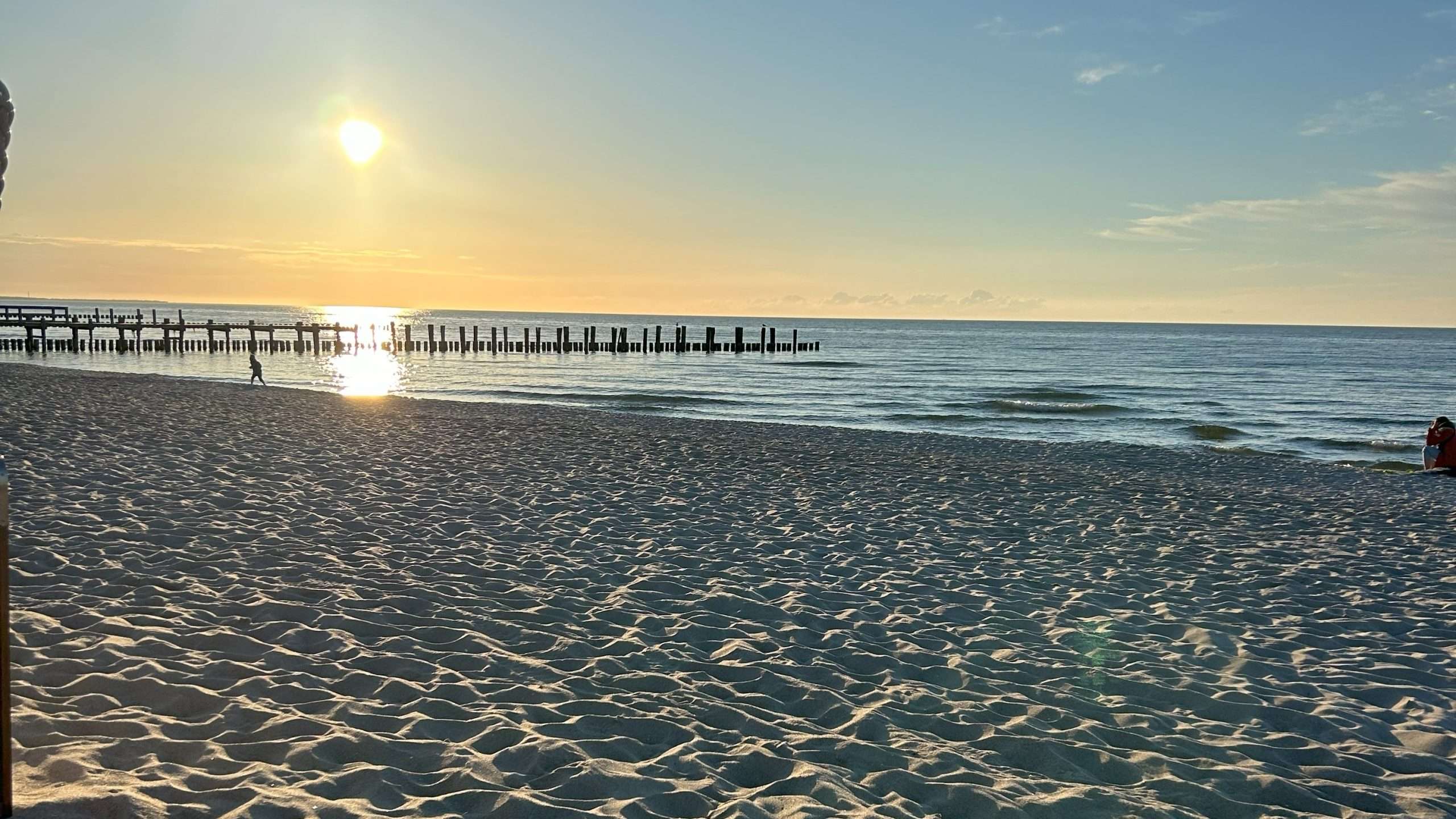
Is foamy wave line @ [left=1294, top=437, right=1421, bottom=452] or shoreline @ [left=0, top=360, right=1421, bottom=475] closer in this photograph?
shoreline @ [left=0, top=360, right=1421, bottom=475]

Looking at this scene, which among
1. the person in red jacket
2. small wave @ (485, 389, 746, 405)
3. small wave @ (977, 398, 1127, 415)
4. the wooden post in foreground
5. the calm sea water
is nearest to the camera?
the wooden post in foreground

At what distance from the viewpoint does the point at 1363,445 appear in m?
22.5

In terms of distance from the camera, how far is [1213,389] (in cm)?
4088

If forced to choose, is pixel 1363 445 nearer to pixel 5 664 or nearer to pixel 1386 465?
pixel 1386 465

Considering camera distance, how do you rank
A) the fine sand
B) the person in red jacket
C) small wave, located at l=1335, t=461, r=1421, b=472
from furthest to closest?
small wave, located at l=1335, t=461, r=1421, b=472, the person in red jacket, the fine sand

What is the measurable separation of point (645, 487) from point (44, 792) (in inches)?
318

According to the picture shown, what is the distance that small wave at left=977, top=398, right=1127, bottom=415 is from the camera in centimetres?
3000

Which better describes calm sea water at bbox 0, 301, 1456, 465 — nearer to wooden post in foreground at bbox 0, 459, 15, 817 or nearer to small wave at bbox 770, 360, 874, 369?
small wave at bbox 770, 360, 874, 369

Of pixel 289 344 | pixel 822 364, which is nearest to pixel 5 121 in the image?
pixel 822 364

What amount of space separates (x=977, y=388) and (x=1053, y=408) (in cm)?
862

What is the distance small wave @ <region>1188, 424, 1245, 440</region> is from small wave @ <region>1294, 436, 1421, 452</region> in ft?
Answer: 4.86

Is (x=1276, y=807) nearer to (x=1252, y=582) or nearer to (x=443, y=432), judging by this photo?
(x=1252, y=582)

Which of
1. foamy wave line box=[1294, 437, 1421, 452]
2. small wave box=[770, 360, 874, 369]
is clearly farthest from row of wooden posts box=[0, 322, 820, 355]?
foamy wave line box=[1294, 437, 1421, 452]

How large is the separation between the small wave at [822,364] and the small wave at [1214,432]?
30740 mm
